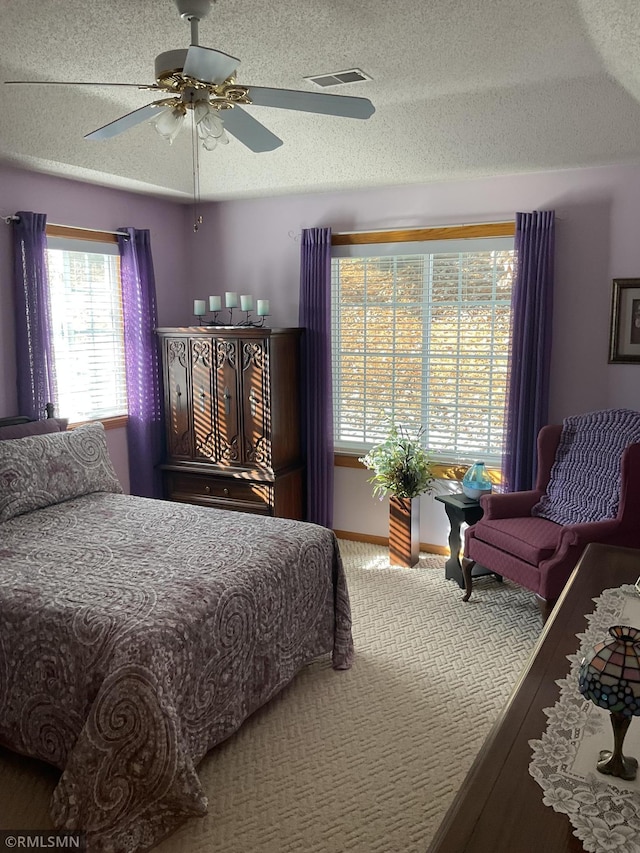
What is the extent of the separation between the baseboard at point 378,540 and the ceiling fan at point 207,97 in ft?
11.1

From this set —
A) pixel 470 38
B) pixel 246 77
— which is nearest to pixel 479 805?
pixel 470 38

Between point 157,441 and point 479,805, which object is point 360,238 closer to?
point 157,441

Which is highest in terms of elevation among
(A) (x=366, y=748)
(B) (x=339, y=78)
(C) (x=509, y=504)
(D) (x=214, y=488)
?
(B) (x=339, y=78)

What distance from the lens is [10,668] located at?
2.64m

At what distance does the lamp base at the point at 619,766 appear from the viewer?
1.47 m

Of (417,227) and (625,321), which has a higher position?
(417,227)

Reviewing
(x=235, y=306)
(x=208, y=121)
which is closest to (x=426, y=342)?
(x=235, y=306)

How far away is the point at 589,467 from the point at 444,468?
3.83 feet

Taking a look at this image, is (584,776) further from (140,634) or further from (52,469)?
(52,469)

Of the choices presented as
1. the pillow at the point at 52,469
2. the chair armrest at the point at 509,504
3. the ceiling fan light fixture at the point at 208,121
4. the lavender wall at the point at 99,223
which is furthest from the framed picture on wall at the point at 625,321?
the lavender wall at the point at 99,223

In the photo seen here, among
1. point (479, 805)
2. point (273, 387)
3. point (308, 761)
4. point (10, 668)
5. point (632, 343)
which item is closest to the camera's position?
point (479, 805)

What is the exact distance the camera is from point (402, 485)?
4.80m

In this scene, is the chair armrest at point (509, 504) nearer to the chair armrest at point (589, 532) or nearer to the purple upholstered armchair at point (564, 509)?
the purple upholstered armchair at point (564, 509)

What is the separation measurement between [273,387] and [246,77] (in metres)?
2.14
